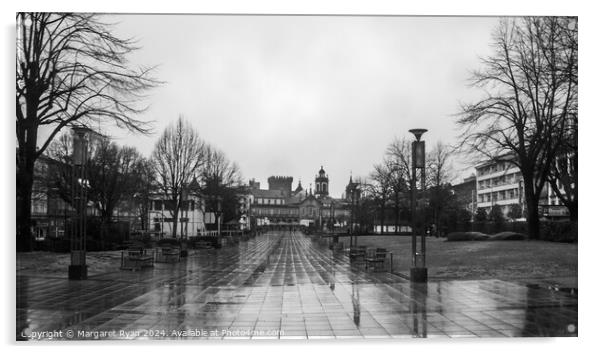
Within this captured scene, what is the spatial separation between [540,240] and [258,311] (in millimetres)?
8345

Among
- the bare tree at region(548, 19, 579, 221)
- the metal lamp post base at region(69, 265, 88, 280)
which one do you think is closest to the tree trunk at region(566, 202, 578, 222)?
the bare tree at region(548, 19, 579, 221)

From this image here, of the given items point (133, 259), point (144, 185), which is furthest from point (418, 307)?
point (144, 185)

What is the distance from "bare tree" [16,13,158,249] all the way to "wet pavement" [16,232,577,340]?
164cm

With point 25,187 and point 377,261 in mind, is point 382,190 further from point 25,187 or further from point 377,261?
point 25,187

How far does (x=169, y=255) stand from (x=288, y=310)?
11.8 meters

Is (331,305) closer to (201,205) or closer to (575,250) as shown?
(575,250)

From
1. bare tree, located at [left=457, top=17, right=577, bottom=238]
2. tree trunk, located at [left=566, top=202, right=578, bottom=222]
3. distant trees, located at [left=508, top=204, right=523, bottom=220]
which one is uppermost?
bare tree, located at [left=457, top=17, right=577, bottom=238]

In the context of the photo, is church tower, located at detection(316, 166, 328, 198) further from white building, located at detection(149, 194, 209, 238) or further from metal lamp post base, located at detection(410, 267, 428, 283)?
white building, located at detection(149, 194, 209, 238)

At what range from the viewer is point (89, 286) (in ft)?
35.7

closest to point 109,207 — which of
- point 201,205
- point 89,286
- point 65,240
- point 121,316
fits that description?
point 201,205

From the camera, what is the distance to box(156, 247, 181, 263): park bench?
18816mm

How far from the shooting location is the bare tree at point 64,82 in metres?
8.48

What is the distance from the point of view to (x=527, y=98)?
1036 cm

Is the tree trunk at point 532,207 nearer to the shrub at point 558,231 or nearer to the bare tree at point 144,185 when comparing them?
the shrub at point 558,231
